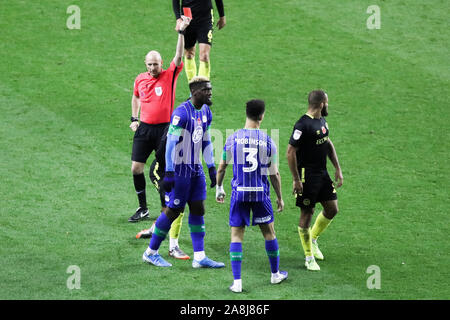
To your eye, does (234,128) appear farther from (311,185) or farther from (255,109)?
(255,109)

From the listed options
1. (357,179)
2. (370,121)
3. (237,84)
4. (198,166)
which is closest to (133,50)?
(237,84)

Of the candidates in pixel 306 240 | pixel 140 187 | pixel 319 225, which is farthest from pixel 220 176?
pixel 140 187

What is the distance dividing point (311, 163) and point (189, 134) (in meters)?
1.59

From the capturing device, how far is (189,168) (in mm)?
8742

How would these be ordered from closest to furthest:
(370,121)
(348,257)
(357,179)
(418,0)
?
(348,257), (357,179), (370,121), (418,0)

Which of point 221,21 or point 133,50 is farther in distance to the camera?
point 133,50

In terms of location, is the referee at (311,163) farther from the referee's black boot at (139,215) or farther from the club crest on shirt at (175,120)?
the referee's black boot at (139,215)

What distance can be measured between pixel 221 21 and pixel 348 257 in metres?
5.81

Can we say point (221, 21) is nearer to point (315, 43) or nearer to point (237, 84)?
point (237, 84)

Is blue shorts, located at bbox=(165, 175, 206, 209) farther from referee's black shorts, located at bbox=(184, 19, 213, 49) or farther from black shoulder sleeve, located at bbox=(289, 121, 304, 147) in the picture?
referee's black shorts, located at bbox=(184, 19, 213, 49)

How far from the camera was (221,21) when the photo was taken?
1367 centimetres

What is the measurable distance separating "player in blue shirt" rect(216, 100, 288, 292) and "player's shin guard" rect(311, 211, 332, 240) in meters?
1.31

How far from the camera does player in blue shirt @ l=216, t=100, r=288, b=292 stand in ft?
27.0

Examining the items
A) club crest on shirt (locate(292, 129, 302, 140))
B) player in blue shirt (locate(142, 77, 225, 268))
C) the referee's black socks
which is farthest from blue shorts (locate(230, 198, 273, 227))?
the referee's black socks
